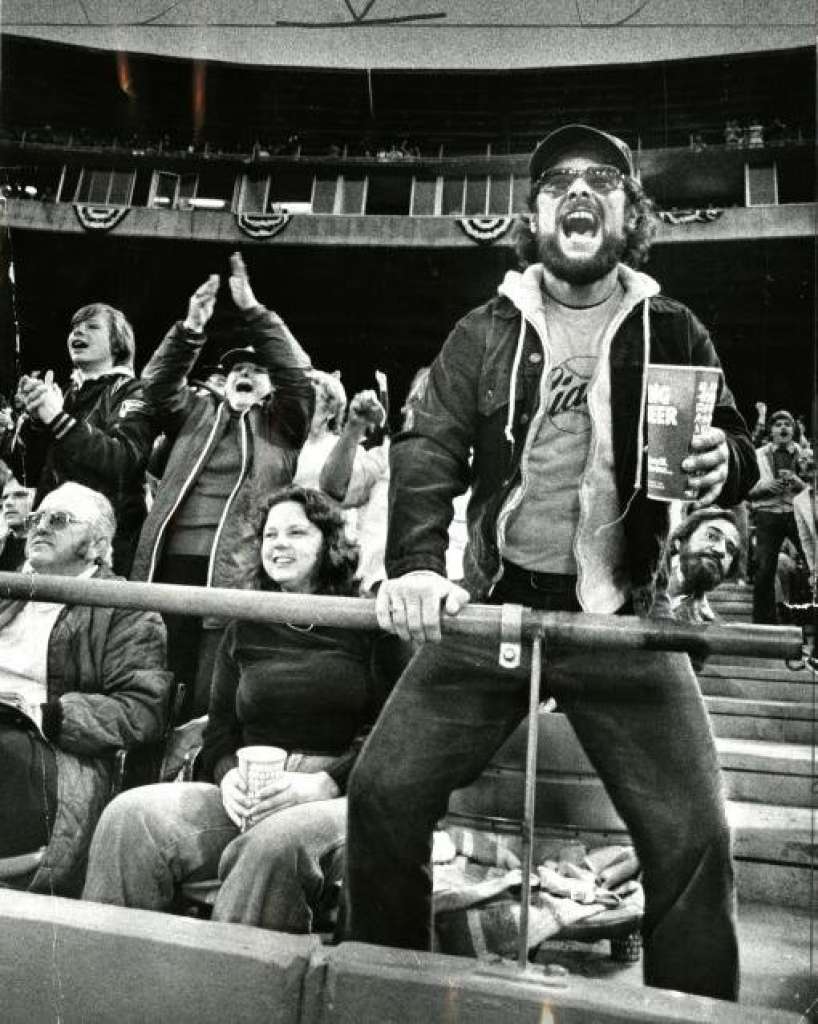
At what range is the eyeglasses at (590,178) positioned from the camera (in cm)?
162

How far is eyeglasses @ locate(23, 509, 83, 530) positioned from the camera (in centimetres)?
197

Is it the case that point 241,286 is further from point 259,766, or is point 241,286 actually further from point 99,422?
point 259,766

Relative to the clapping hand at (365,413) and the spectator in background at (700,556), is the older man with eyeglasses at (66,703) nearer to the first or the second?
the clapping hand at (365,413)

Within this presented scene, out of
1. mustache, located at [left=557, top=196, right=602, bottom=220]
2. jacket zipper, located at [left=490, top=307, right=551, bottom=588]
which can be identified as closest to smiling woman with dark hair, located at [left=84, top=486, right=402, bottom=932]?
jacket zipper, located at [left=490, top=307, right=551, bottom=588]

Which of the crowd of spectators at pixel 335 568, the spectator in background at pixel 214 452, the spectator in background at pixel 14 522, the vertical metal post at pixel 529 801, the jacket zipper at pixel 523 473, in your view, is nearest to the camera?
the vertical metal post at pixel 529 801

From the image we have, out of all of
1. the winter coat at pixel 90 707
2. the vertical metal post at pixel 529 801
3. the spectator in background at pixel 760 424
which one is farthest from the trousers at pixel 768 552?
the winter coat at pixel 90 707

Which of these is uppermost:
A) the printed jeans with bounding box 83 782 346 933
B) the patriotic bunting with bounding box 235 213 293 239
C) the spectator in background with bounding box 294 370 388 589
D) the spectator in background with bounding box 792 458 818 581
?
the patriotic bunting with bounding box 235 213 293 239

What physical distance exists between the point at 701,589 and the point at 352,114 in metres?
1.34

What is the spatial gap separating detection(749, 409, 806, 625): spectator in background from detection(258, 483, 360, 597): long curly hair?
0.82 m

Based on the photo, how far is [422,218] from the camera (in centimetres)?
Answer: 190

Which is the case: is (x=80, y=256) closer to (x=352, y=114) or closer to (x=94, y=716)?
(x=352, y=114)

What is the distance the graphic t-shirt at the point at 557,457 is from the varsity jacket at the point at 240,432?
64cm

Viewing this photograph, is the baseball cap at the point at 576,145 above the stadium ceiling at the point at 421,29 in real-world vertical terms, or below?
below

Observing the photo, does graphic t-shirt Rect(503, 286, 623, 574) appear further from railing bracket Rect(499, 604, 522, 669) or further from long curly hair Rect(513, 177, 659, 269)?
railing bracket Rect(499, 604, 522, 669)
